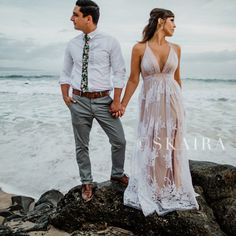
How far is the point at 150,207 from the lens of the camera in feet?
13.1

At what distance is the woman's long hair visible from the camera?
3768mm

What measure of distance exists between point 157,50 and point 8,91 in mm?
23750

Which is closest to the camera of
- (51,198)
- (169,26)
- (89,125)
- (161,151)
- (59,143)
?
(169,26)

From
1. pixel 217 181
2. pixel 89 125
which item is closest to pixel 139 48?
pixel 89 125

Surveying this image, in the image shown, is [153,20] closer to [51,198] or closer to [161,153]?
[161,153]

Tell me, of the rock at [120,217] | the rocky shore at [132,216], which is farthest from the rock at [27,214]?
the rock at [120,217]

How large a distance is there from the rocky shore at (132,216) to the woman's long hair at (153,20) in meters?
1.82

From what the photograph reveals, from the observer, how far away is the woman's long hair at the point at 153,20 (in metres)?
3.77

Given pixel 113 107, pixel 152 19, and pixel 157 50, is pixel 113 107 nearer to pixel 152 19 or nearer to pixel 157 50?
pixel 157 50

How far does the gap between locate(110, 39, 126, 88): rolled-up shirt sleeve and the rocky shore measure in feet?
4.28

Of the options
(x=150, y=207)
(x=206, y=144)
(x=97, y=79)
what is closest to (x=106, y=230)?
(x=150, y=207)

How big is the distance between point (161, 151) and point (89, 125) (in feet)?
2.84

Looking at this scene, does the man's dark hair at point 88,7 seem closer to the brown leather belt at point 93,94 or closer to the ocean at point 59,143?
the brown leather belt at point 93,94

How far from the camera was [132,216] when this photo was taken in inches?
164
